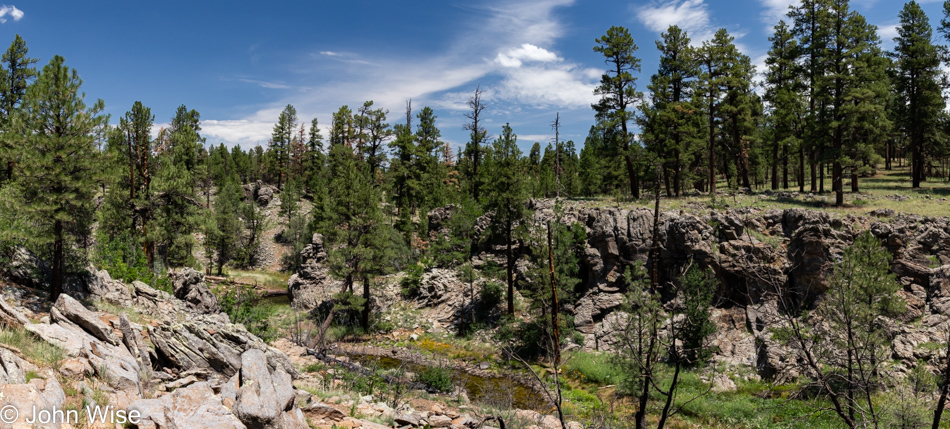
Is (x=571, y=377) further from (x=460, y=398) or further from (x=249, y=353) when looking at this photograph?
(x=249, y=353)

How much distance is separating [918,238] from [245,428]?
3133 cm

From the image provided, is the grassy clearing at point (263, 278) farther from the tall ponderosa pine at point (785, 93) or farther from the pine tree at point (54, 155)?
the tall ponderosa pine at point (785, 93)

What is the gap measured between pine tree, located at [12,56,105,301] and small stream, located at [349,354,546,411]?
44.2 ft

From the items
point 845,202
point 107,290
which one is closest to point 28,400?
point 107,290

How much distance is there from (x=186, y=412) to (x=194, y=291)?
22.7m

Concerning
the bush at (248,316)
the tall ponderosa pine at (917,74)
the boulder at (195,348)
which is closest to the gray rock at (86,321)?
the boulder at (195,348)

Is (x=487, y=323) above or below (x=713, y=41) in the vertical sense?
below

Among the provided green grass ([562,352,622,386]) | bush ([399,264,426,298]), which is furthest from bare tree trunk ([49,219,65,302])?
green grass ([562,352,622,386])

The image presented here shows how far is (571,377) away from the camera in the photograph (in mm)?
23500

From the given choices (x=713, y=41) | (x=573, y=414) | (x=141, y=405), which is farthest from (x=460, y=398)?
(x=713, y=41)

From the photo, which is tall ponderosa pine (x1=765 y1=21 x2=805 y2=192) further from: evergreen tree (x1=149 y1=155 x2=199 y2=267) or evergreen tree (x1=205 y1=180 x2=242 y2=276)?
evergreen tree (x1=205 y1=180 x2=242 y2=276)

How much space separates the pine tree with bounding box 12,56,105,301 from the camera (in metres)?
15.2

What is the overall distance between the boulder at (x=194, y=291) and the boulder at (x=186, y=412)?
65.6 feet

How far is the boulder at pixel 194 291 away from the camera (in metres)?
26.0
